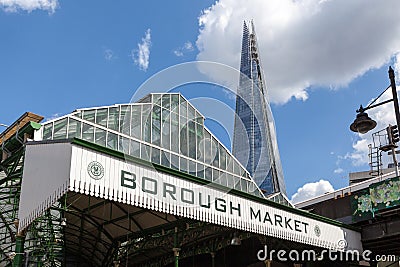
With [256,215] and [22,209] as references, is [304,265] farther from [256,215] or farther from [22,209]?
[22,209]

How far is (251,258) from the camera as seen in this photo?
803 inches

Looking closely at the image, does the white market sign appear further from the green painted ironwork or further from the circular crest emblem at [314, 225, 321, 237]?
the green painted ironwork

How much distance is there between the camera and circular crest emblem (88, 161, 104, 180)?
9.49 meters

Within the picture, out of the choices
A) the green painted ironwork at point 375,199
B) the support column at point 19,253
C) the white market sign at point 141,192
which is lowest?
the support column at point 19,253

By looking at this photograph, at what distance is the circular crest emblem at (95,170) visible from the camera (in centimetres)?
949

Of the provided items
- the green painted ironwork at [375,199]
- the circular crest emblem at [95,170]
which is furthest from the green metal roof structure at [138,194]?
the green painted ironwork at [375,199]

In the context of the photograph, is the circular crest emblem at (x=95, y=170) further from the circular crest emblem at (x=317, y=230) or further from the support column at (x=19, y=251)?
the circular crest emblem at (x=317, y=230)

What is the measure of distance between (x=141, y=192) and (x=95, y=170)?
126 centimetres

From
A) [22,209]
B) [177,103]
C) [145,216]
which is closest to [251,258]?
[145,216]

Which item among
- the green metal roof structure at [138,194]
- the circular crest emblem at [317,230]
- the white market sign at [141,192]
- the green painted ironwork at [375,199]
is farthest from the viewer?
the green painted ironwork at [375,199]

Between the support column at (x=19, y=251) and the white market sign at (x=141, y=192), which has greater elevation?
the white market sign at (x=141, y=192)

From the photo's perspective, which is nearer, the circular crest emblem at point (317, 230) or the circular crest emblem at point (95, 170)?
the circular crest emblem at point (95, 170)

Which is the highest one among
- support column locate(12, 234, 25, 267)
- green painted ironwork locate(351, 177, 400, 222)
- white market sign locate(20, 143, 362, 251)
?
green painted ironwork locate(351, 177, 400, 222)

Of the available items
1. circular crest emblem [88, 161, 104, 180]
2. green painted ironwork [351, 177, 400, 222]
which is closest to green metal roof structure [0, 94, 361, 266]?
circular crest emblem [88, 161, 104, 180]
